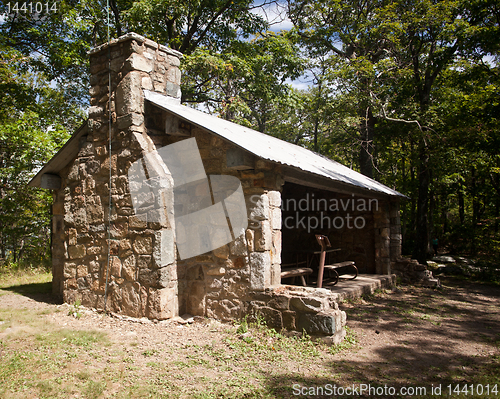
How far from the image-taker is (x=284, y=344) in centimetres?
460

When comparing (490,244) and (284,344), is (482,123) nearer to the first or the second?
(490,244)

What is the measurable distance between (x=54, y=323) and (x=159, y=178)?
8.67 ft

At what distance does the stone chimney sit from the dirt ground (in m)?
0.37

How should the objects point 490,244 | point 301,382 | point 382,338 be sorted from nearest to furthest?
point 301,382 → point 382,338 → point 490,244

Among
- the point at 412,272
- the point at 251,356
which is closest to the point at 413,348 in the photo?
the point at 251,356

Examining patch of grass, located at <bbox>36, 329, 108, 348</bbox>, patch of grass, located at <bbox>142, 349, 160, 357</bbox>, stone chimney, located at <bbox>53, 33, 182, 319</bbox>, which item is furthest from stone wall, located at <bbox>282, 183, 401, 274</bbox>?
patch of grass, located at <bbox>36, 329, 108, 348</bbox>

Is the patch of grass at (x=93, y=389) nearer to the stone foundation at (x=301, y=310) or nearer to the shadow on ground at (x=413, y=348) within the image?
the shadow on ground at (x=413, y=348)

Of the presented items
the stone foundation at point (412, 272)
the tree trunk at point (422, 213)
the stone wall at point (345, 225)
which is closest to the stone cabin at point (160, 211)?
the stone wall at point (345, 225)

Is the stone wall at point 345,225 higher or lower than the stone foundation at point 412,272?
higher

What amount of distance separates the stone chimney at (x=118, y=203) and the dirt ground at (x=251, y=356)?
37 cm

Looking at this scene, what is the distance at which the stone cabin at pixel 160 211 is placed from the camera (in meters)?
5.11

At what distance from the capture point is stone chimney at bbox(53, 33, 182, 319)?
5.31 m

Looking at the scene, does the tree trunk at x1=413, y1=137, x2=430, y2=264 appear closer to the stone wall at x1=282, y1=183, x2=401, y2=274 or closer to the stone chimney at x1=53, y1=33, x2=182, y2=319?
the stone wall at x1=282, y1=183, x2=401, y2=274

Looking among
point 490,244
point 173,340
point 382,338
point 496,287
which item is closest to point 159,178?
point 173,340
